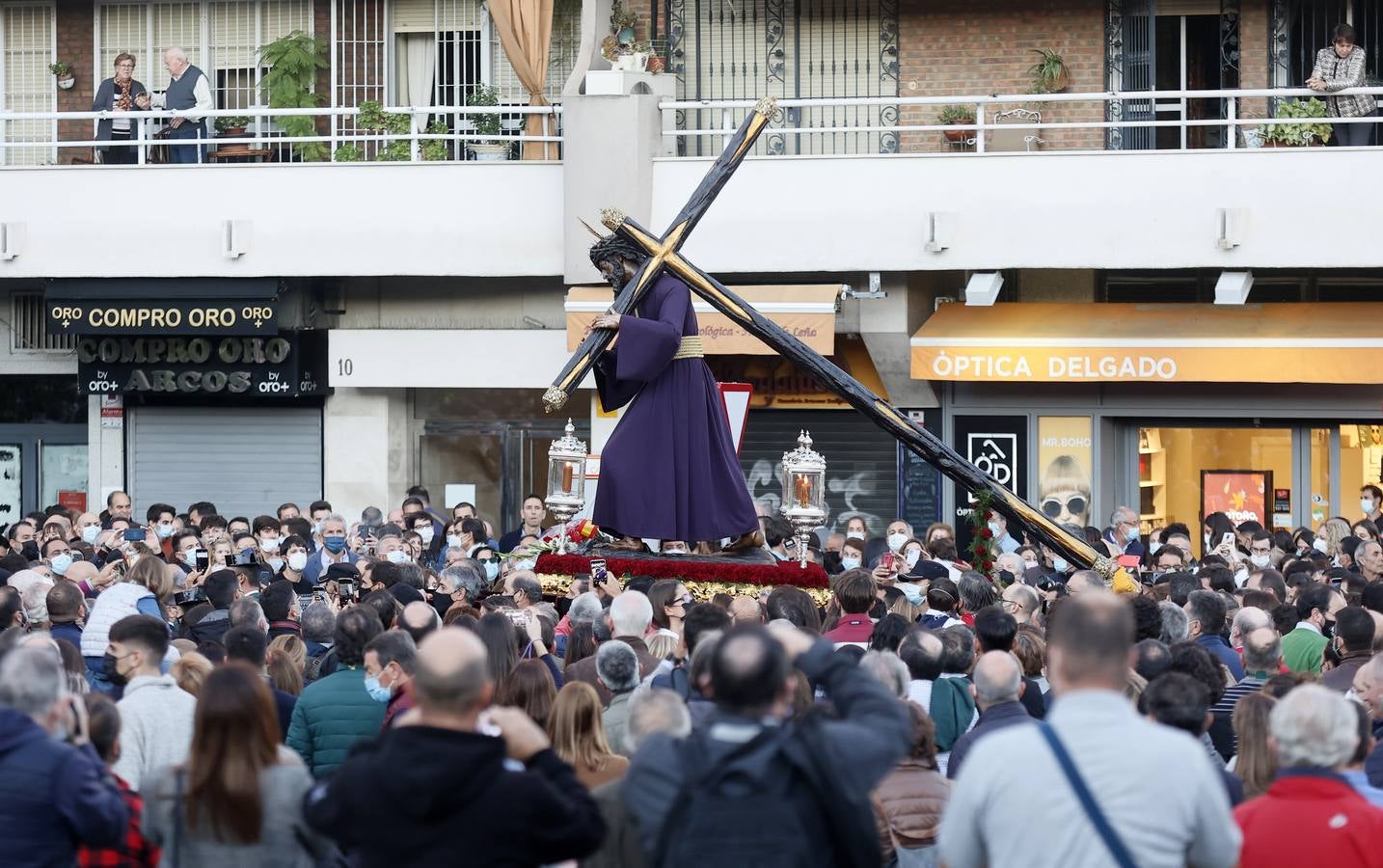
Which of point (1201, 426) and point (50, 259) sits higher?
point (50, 259)

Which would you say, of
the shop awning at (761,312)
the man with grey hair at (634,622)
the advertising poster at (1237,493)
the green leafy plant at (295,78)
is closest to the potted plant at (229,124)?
the green leafy plant at (295,78)

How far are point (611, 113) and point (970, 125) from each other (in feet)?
12.2

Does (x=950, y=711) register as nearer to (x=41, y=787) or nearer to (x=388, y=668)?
(x=388, y=668)

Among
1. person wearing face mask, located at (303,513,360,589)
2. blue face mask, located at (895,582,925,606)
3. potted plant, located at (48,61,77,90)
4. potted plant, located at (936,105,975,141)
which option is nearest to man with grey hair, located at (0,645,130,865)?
blue face mask, located at (895,582,925,606)

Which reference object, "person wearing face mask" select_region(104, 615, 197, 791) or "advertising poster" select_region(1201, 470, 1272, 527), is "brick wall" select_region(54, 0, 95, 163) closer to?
"advertising poster" select_region(1201, 470, 1272, 527)

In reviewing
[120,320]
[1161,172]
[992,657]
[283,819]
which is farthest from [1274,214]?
[283,819]

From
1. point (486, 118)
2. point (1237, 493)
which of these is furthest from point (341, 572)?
point (1237, 493)

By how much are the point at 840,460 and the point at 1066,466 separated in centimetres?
252

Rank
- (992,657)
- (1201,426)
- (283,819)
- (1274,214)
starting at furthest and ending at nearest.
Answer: (1201,426), (1274,214), (992,657), (283,819)

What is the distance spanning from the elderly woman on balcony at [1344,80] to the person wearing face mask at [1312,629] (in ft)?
35.1

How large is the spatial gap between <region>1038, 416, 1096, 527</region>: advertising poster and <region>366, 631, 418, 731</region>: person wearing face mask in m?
14.6

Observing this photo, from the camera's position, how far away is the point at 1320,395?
20.4 metres

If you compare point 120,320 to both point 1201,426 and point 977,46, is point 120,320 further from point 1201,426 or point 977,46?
point 1201,426

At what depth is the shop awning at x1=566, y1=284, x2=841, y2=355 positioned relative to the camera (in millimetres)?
20125
